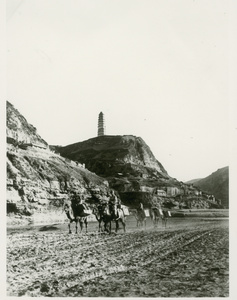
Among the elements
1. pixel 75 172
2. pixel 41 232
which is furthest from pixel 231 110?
pixel 41 232

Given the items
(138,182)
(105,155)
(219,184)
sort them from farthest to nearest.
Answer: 1. (105,155)
2. (138,182)
3. (219,184)

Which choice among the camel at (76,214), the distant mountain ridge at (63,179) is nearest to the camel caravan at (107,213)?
the camel at (76,214)

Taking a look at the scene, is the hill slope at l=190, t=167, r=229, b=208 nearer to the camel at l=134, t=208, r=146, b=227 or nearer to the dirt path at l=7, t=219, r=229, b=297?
the dirt path at l=7, t=219, r=229, b=297

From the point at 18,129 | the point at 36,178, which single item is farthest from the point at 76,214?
the point at 18,129

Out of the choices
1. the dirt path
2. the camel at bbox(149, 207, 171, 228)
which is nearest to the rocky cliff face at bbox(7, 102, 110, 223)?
the dirt path

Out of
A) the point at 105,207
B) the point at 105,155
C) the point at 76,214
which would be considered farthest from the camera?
the point at 105,155

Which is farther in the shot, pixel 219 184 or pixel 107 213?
pixel 107 213

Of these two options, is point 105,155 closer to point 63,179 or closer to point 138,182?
point 138,182
